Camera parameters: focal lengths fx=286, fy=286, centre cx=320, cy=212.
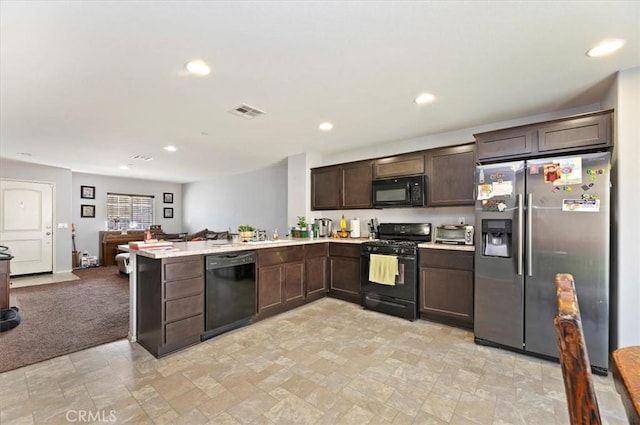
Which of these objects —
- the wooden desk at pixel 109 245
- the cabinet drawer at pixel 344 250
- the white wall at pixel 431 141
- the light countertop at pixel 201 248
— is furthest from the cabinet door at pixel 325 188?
the wooden desk at pixel 109 245

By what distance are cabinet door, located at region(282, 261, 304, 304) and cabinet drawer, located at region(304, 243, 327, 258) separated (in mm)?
198

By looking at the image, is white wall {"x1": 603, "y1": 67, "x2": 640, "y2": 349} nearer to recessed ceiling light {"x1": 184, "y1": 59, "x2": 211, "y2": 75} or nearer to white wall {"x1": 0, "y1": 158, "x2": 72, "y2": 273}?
recessed ceiling light {"x1": 184, "y1": 59, "x2": 211, "y2": 75}

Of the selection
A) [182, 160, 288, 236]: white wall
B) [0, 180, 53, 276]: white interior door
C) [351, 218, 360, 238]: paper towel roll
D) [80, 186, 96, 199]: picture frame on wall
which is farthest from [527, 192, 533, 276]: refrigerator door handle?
[80, 186, 96, 199]: picture frame on wall

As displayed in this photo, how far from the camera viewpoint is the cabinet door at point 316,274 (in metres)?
4.25

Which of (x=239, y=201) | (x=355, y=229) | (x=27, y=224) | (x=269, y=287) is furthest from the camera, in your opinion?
(x=239, y=201)

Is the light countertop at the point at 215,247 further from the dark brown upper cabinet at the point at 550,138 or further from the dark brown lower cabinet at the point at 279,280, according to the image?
the dark brown upper cabinet at the point at 550,138

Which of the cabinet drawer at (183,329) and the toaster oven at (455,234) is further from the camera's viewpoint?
the toaster oven at (455,234)

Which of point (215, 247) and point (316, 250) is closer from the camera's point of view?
point (215, 247)

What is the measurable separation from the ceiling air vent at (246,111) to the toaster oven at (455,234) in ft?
8.86

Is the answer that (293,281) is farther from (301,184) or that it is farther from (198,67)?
(198,67)

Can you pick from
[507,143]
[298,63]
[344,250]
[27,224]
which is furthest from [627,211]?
[27,224]

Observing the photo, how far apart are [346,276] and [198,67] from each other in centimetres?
327

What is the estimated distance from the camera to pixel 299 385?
2195mm

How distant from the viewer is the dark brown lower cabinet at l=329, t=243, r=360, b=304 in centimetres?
423
